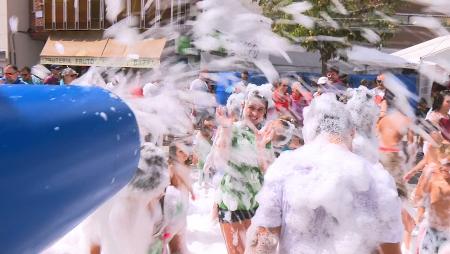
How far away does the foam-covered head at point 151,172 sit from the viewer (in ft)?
9.33

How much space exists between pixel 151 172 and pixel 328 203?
3.27 feet

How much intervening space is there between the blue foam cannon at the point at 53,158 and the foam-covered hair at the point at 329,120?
3.20 ft

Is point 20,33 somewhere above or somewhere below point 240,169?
below

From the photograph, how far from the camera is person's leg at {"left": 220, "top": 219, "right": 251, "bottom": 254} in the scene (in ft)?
12.9

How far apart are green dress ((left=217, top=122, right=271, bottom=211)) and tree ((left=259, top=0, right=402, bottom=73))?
1796 mm

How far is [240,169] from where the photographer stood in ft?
13.1

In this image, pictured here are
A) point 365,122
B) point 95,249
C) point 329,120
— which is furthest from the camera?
point 365,122

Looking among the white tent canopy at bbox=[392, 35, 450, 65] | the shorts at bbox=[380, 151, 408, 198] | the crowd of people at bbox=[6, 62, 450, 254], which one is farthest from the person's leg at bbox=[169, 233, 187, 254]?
the white tent canopy at bbox=[392, 35, 450, 65]

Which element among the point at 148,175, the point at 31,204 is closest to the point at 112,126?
the point at 31,204

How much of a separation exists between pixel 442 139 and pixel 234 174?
162 centimetres

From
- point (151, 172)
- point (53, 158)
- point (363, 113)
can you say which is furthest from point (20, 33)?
point (53, 158)

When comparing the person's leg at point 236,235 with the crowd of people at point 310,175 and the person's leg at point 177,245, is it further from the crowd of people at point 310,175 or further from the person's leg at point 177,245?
the person's leg at point 177,245

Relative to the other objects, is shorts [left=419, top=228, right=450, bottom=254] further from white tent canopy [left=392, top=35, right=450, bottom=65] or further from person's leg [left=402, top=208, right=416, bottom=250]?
white tent canopy [left=392, top=35, right=450, bottom=65]

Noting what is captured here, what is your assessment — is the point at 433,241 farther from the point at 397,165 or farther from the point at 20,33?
the point at 20,33
